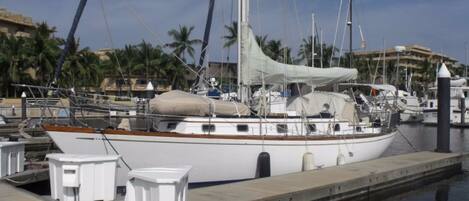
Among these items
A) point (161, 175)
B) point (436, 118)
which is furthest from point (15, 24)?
point (161, 175)

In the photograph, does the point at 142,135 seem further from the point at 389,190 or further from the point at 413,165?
→ the point at 413,165

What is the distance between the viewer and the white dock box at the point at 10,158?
1327cm

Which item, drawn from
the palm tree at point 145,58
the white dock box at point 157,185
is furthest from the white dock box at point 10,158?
the palm tree at point 145,58

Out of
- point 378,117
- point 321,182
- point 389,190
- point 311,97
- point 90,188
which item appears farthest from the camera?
point 378,117

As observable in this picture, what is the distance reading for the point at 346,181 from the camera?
1383 centimetres

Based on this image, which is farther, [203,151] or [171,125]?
[171,125]

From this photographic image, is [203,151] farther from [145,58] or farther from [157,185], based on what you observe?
[145,58]

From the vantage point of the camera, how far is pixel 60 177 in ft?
35.2

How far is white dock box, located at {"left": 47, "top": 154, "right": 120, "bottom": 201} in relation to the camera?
10516 millimetres

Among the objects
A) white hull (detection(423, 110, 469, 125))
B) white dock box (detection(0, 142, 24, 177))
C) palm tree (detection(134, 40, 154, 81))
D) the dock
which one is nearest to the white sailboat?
white dock box (detection(0, 142, 24, 177))

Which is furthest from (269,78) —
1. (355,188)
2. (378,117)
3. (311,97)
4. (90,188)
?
(90,188)

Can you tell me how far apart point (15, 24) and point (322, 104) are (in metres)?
73.3

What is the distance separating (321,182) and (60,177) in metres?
6.11

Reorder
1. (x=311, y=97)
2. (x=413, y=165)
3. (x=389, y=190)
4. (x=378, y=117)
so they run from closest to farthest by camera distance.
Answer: (x=389, y=190) < (x=413, y=165) < (x=311, y=97) < (x=378, y=117)
